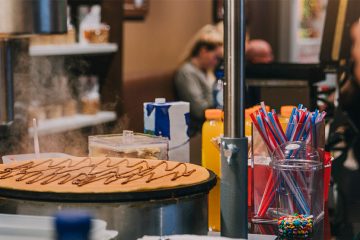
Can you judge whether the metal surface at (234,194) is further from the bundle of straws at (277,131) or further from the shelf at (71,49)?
the shelf at (71,49)

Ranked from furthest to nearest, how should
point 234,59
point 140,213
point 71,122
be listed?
point 71,122
point 140,213
point 234,59

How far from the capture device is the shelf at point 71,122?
5.20 m

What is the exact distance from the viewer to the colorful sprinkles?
4.99 feet

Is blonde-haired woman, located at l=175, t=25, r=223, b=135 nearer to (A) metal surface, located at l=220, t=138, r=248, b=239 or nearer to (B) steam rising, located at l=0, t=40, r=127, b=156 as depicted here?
(B) steam rising, located at l=0, t=40, r=127, b=156

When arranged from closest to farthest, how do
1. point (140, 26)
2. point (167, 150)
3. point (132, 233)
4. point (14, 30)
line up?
point (132, 233)
point (14, 30)
point (167, 150)
point (140, 26)

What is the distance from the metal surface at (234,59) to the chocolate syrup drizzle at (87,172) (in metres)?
0.33

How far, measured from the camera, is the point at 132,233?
1.34 metres

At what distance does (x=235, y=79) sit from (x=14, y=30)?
54 centimetres

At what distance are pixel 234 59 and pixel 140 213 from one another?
345 millimetres

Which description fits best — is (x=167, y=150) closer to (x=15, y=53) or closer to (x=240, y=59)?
(x=240, y=59)

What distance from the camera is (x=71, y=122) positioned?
5484mm

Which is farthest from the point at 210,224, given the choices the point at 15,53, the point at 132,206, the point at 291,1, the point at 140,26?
the point at 291,1

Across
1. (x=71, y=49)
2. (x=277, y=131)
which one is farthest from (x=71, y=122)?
(x=277, y=131)

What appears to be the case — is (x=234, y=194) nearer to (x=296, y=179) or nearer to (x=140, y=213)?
(x=140, y=213)
